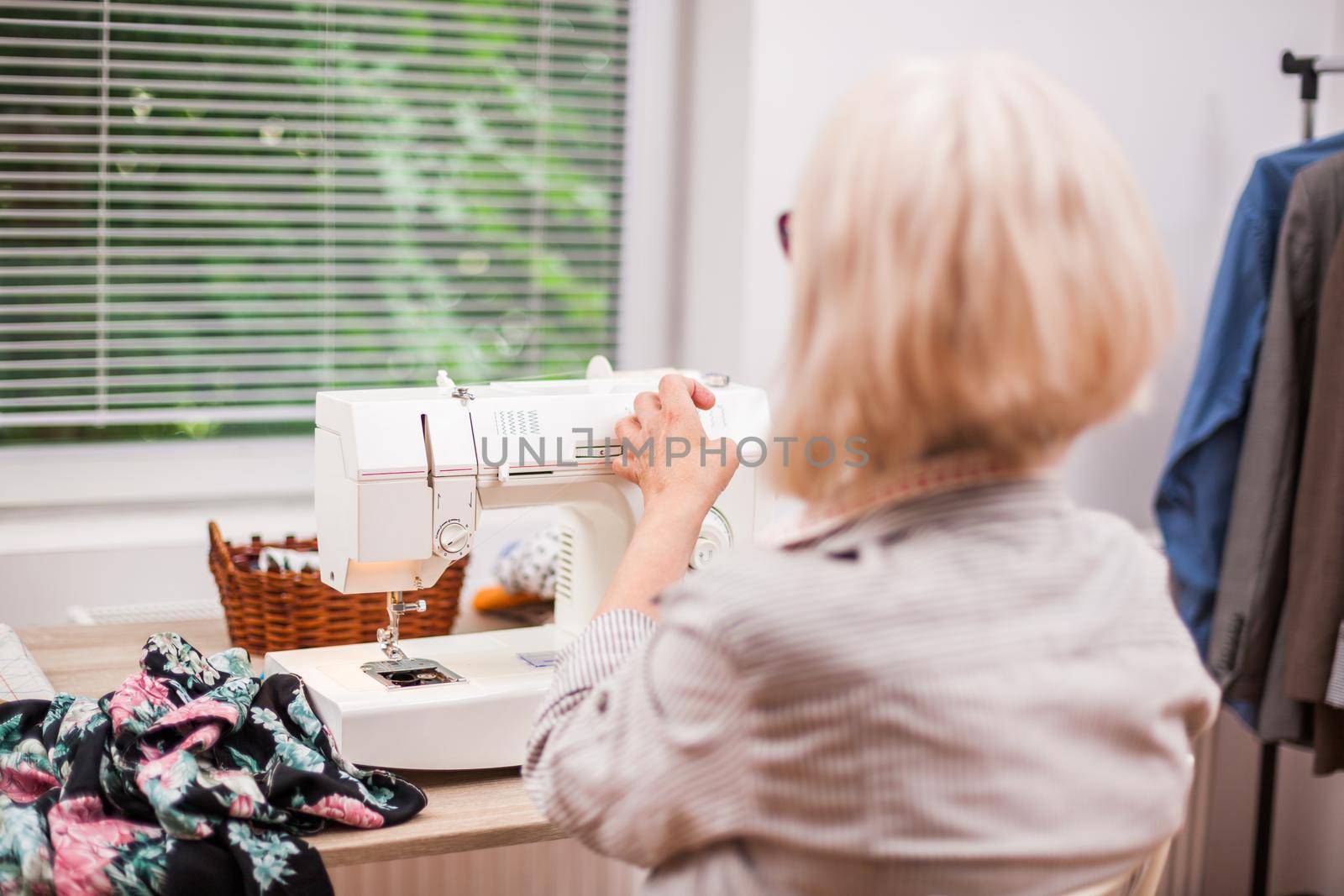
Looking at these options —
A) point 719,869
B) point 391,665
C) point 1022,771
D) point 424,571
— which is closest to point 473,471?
point 424,571

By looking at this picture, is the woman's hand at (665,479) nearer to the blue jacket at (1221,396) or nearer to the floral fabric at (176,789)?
the floral fabric at (176,789)

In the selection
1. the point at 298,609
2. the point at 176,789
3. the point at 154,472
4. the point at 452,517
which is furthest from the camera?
the point at 154,472

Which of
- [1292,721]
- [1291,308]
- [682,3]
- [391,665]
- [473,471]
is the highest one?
[682,3]

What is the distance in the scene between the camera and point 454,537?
139cm

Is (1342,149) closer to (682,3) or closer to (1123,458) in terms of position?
(1123,458)

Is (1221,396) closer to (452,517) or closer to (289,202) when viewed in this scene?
(452,517)

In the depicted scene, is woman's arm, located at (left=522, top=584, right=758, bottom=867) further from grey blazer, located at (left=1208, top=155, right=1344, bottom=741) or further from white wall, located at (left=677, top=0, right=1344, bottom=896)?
grey blazer, located at (left=1208, top=155, right=1344, bottom=741)

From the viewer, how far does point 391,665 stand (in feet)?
4.67

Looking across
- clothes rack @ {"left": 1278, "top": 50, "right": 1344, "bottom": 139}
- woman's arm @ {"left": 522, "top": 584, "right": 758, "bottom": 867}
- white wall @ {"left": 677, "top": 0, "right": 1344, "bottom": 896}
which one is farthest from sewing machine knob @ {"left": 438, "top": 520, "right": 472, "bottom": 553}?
clothes rack @ {"left": 1278, "top": 50, "right": 1344, "bottom": 139}

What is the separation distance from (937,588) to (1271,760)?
182cm

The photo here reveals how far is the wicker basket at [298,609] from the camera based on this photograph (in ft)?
5.37

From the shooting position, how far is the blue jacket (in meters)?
2.07

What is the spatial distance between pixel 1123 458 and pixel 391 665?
5.15 feet

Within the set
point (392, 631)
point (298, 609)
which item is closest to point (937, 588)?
point (392, 631)
